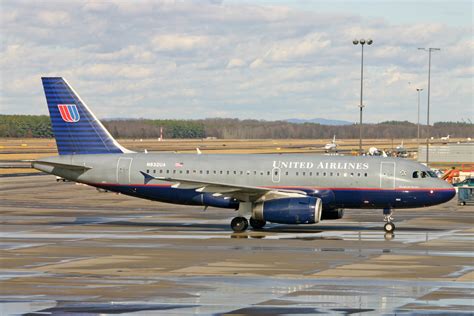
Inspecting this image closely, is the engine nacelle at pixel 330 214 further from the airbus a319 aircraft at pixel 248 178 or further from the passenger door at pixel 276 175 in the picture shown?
the passenger door at pixel 276 175

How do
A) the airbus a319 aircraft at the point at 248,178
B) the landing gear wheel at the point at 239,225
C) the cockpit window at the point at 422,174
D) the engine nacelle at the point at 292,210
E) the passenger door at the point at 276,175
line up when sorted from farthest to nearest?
1. the passenger door at the point at 276,175
2. the cockpit window at the point at 422,174
3. the airbus a319 aircraft at the point at 248,178
4. the landing gear wheel at the point at 239,225
5. the engine nacelle at the point at 292,210

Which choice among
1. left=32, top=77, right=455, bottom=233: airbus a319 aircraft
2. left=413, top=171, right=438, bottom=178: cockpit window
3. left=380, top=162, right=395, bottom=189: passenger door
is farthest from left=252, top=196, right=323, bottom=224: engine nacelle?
left=413, top=171, right=438, bottom=178: cockpit window

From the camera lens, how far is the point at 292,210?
44.0 m

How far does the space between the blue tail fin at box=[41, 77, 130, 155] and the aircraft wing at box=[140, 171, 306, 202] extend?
4.89 m

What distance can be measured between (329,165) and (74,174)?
1305cm

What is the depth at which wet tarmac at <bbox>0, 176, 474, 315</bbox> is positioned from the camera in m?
25.0

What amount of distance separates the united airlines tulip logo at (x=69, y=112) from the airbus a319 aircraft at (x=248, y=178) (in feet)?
0.17

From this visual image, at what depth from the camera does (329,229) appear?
47594 millimetres

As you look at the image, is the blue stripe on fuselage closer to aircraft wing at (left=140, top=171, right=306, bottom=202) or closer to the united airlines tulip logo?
aircraft wing at (left=140, top=171, right=306, bottom=202)

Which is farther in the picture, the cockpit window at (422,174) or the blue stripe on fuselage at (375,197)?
the cockpit window at (422,174)

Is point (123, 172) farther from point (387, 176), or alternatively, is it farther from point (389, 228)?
point (389, 228)

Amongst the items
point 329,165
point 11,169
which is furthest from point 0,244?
point 11,169

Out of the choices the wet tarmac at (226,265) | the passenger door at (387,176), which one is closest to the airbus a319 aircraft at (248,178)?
the passenger door at (387,176)

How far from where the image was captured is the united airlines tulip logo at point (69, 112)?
50312mm
